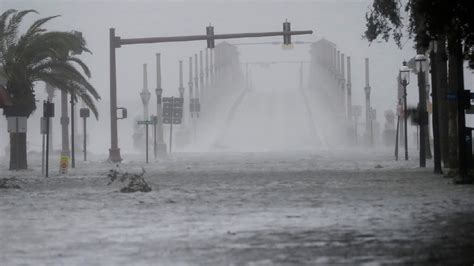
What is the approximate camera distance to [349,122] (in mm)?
88062

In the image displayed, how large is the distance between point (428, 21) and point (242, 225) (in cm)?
741

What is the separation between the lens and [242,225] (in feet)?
37.6

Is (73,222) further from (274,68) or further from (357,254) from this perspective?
(274,68)

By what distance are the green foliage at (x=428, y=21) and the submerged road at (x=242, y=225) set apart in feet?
10.5

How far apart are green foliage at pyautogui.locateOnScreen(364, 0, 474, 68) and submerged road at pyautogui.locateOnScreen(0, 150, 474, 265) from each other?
319 centimetres

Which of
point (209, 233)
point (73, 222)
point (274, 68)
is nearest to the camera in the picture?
point (209, 233)

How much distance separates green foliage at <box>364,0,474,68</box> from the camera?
1602 cm

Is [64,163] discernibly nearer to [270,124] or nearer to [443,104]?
[443,104]

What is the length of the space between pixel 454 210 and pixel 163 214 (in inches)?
178

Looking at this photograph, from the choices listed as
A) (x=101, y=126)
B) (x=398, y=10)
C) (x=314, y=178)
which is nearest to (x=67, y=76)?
(x=314, y=178)

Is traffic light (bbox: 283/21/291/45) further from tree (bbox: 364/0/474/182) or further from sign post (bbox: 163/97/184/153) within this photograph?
sign post (bbox: 163/97/184/153)

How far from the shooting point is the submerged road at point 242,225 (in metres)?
8.56

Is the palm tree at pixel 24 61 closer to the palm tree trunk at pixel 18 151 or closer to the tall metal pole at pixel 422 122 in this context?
the palm tree trunk at pixel 18 151

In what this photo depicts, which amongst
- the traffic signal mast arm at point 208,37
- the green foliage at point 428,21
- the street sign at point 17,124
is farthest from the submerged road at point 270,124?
the green foliage at point 428,21
